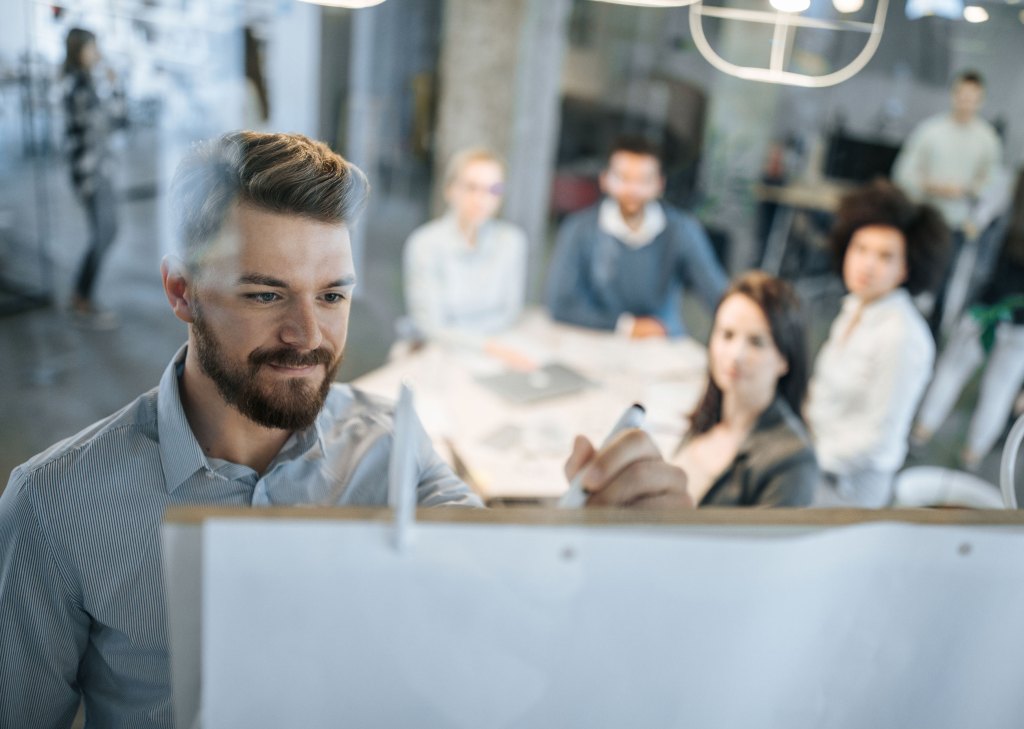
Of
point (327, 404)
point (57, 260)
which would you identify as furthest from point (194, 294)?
point (57, 260)

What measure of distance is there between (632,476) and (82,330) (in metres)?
1.70

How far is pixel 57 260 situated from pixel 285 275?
61.9 inches

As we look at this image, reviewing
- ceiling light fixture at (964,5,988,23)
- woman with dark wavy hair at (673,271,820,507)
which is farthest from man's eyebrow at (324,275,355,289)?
ceiling light fixture at (964,5,988,23)

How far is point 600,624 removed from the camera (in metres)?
0.76

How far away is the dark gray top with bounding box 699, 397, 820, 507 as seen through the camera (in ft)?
5.80

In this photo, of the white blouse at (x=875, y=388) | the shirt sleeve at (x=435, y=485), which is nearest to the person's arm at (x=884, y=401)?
the white blouse at (x=875, y=388)

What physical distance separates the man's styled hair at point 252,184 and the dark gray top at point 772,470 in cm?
114

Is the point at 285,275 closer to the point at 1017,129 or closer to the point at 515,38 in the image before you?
the point at 515,38

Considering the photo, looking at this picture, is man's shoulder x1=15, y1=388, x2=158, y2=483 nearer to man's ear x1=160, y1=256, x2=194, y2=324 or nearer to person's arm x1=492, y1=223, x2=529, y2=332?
man's ear x1=160, y1=256, x2=194, y2=324

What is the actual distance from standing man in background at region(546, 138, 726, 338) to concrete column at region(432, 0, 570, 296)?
156cm

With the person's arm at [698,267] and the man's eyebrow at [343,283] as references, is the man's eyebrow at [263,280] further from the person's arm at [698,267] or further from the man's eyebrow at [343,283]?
the person's arm at [698,267]

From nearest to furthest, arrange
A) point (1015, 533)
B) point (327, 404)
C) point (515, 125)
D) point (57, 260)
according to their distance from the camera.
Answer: point (1015, 533)
point (327, 404)
point (57, 260)
point (515, 125)

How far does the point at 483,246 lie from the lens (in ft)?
10.1

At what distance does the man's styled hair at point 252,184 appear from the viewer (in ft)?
2.83
